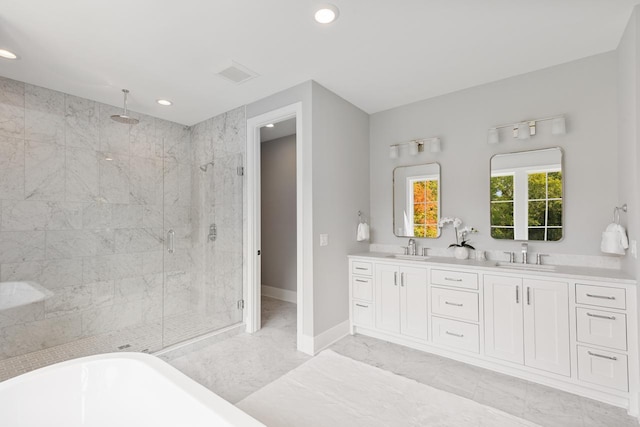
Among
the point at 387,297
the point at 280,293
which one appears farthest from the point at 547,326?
the point at 280,293

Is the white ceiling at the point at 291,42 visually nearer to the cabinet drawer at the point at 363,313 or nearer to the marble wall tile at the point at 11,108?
the marble wall tile at the point at 11,108

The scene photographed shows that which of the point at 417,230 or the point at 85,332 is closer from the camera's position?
the point at 85,332

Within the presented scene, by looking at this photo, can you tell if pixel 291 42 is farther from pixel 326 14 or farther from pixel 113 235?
pixel 113 235

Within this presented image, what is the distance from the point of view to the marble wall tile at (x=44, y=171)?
2917 mm

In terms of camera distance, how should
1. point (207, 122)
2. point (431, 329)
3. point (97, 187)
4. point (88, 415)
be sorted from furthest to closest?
point (207, 122) < point (97, 187) < point (431, 329) < point (88, 415)

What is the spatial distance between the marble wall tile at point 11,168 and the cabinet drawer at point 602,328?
4.91 m

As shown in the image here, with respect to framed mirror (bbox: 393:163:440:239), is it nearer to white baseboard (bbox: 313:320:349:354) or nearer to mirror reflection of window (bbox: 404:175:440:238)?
mirror reflection of window (bbox: 404:175:440:238)

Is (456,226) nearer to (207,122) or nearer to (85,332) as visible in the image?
(207,122)

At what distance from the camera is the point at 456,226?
Result: 320cm

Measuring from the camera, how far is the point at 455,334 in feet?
9.00

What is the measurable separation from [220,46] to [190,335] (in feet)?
9.10

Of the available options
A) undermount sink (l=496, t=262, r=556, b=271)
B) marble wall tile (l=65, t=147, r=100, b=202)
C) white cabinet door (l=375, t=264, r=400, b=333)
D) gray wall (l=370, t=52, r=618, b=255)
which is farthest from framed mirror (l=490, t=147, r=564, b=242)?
marble wall tile (l=65, t=147, r=100, b=202)


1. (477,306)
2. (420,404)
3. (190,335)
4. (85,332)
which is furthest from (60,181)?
(477,306)

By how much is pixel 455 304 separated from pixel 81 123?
4290 millimetres
